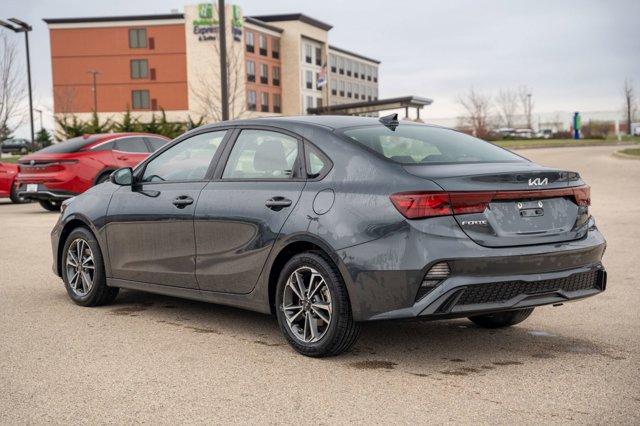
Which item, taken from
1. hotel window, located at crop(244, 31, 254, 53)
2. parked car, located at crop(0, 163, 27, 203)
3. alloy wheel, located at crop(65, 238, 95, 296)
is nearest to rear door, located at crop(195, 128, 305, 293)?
alloy wheel, located at crop(65, 238, 95, 296)

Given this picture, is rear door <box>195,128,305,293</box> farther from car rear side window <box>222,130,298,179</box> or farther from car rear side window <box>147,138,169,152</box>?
car rear side window <box>147,138,169,152</box>

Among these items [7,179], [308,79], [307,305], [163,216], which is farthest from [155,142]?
A: [308,79]

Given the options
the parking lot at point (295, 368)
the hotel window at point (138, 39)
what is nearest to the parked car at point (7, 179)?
the parking lot at point (295, 368)

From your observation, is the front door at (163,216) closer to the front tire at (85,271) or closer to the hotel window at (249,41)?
the front tire at (85,271)

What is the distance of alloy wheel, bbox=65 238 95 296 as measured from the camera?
7.23 m

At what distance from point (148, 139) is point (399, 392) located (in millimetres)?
14770

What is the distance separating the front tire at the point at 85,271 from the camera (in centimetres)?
710

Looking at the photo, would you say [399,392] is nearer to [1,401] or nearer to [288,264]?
[288,264]

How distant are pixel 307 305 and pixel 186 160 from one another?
1890mm

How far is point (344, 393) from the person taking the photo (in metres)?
4.51

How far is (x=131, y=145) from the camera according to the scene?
18016 millimetres

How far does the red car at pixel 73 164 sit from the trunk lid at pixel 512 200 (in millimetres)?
13242

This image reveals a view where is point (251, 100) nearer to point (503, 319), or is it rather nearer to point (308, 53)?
point (308, 53)

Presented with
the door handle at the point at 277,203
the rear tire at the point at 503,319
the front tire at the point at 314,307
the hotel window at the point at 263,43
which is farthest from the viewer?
the hotel window at the point at 263,43
